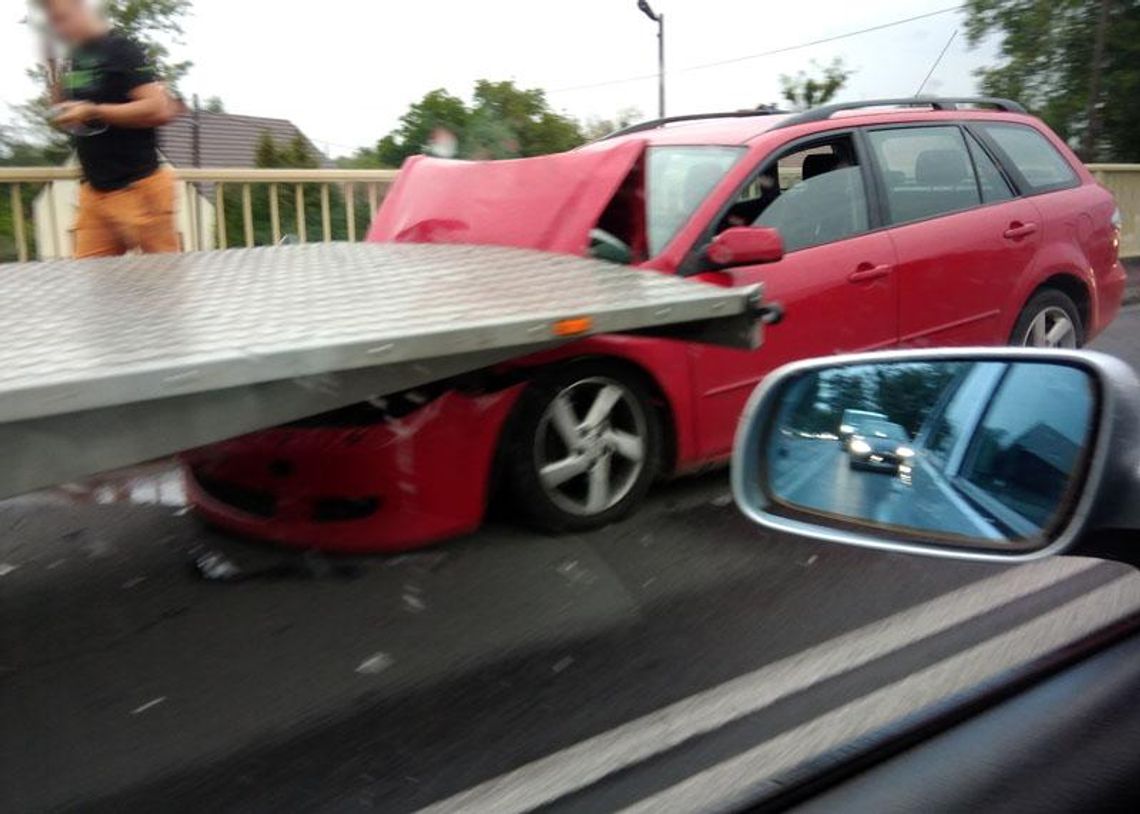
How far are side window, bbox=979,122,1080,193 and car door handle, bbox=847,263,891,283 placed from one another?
1.58 meters

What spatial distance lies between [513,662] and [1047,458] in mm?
1994

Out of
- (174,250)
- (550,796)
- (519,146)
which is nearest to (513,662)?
(550,796)

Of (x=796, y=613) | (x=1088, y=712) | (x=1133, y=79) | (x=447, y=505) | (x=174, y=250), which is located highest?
(x=1133, y=79)

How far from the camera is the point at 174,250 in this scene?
5820 mm

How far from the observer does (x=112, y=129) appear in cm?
541

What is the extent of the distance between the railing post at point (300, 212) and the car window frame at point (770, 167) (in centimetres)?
429

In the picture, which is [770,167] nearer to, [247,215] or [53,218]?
[247,215]

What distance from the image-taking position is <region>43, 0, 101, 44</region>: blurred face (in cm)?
530

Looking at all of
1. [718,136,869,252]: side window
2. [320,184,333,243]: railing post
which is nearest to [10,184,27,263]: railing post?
[320,184,333,243]: railing post

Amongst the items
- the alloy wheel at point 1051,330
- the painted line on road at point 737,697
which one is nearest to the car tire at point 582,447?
the painted line on road at point 737,697

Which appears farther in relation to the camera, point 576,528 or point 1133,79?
point 1133,79

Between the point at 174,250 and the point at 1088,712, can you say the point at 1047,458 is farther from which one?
the point at 174,250

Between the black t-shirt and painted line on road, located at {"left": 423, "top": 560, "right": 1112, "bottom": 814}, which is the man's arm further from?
painted line on road, located at {"left": 423, "top": 560, "right": 1112, "bottom": 814}

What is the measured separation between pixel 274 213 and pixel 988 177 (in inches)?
197
